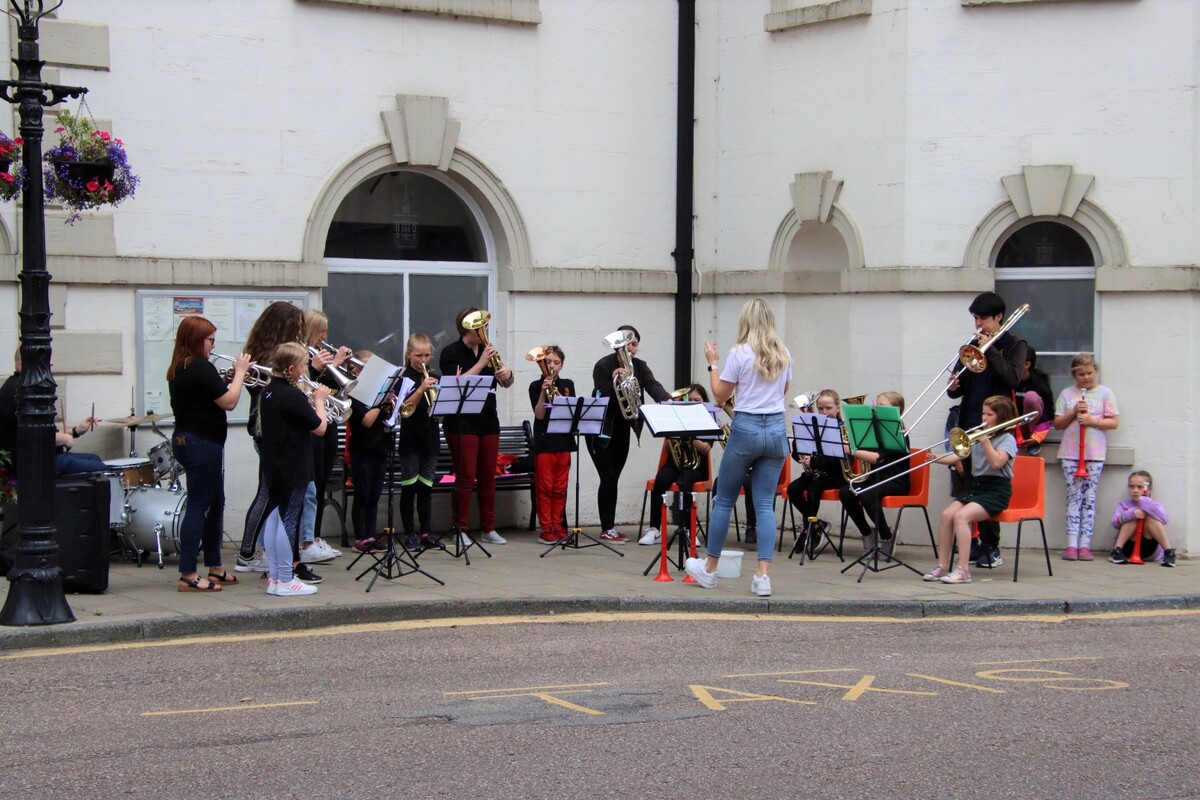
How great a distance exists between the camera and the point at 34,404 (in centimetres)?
944

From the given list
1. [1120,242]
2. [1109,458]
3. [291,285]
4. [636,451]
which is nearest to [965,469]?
[1109,458]

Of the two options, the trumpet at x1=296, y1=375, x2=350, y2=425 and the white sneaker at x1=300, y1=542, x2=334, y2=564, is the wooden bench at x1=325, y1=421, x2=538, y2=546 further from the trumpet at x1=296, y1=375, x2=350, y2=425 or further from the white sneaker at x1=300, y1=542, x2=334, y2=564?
the trumpet at x1=296, y1=375, x2=350, y2=425

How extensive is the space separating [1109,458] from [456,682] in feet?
25.8

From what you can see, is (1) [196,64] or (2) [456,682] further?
(1) [196,64]

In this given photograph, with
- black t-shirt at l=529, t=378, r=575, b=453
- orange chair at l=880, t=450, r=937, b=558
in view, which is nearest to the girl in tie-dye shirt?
orange chair at l=880, t=450, r=937, b=558

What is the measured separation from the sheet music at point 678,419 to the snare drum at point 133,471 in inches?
160

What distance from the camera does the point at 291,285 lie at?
543 inches

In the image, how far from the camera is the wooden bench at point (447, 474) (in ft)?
44.8

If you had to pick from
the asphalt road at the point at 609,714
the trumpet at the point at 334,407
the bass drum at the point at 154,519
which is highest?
the trumpet at the point at 334,407

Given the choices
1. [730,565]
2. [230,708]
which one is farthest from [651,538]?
[230,708]

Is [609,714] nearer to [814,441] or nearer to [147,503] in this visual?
[147,503]

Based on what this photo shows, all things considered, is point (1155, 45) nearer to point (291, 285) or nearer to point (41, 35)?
point (291, 285)

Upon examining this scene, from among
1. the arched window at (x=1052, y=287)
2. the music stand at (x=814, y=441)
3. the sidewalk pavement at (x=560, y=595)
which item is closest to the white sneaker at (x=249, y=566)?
the sidewalk pavement at (x=560, y=595)

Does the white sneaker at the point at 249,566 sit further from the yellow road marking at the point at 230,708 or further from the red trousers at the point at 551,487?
the yellow road marking at the point at 230,708
